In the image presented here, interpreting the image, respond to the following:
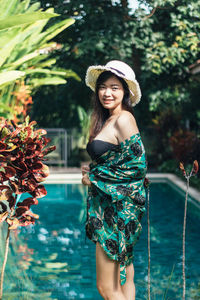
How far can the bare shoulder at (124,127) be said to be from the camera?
271 centimetres

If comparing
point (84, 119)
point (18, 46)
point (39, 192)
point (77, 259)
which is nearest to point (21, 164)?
point (39, 192)

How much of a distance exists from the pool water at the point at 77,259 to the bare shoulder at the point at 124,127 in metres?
0.91

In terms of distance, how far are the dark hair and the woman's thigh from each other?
64 cm

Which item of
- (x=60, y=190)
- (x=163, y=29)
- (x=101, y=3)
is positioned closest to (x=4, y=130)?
(x=60, y=190)

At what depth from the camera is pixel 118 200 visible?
8.66ft

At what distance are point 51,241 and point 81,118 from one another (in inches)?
423

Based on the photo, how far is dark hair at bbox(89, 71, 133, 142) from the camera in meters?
2.90

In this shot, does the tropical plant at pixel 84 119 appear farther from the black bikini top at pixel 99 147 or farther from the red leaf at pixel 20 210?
the red leaf at pixel 20 210

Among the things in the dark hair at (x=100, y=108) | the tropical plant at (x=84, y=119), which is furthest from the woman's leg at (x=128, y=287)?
the tropical plant at (x=84, y=119)

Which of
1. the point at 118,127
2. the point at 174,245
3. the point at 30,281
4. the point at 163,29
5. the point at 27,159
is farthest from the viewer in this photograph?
the point at 163,29

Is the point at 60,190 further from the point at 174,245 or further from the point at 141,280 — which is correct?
the point at 141,280

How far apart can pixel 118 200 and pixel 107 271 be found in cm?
37

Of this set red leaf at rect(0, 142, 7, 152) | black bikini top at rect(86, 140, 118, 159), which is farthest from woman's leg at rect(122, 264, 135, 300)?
red leaf at rect(0, 142, 7, 152)

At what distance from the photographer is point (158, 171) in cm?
1582
